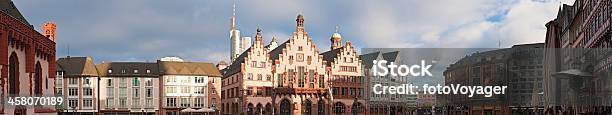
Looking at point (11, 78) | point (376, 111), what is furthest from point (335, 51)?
point (11, 78)

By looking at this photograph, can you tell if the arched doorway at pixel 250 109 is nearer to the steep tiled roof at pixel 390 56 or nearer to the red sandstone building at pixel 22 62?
the red sandstone building at pixel 22 62

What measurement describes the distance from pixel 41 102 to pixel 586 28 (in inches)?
1557

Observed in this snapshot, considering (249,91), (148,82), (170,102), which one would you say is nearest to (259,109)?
(249,91)

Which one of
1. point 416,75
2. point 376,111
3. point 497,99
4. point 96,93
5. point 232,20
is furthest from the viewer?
point 232,20

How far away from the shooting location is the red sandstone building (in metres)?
47.2

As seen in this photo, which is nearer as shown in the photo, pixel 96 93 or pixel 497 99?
pixel 497 99

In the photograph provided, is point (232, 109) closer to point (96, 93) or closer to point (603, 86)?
point (96, 93)

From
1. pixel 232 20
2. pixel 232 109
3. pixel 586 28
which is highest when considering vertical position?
pixel 232 20

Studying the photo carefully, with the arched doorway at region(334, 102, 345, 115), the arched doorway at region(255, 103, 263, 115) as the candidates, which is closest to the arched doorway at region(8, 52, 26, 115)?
the arched doorway at region(255, 103, 263, 115)

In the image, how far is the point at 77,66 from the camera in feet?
315

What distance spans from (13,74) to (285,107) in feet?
153

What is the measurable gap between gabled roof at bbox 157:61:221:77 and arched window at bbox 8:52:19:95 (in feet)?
146

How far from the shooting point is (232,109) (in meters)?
98.9

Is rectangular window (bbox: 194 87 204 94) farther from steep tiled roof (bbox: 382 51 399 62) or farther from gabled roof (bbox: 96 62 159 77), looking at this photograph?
steep tiled roof (bbox: 382 51 399 62)
